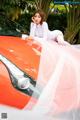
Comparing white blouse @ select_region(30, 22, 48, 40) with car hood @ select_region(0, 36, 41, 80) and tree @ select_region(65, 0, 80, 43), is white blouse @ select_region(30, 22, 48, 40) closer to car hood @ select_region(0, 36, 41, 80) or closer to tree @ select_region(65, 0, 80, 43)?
car hood @ select_region(0, 36, 41, 80)

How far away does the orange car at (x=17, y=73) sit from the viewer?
429 centimetres

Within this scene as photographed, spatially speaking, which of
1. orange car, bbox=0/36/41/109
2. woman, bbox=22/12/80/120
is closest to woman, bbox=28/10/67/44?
woman, bbox=22/12/80/120

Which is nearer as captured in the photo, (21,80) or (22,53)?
(21,80)

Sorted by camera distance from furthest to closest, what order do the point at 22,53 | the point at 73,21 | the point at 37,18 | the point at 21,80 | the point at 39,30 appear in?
the point at 73,21
the point at 39,30
the point at 37,18
the point at 22,53
the point at 21,80

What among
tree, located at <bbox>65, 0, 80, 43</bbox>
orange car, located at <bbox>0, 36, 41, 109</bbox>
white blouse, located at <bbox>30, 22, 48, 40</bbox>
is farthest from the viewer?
tree, located at <bbox>65, 0, 80, 43</bbox>

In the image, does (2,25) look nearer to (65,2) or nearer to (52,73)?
(52,73)

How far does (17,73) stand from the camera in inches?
174

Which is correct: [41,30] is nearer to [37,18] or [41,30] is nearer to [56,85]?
[37,18]

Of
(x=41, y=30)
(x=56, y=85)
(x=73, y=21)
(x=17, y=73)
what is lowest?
(x=73, y=21)

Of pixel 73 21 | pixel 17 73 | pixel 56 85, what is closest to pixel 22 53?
pixel 17 73

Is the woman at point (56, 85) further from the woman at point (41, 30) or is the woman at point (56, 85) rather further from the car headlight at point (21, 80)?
the woman at point (41, 30)

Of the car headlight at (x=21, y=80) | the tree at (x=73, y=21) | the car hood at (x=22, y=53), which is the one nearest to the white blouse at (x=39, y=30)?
the car hood at (x=22, y=53)

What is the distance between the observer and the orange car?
429 cm

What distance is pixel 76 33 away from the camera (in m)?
12.9
